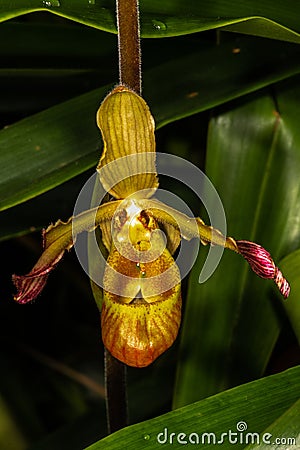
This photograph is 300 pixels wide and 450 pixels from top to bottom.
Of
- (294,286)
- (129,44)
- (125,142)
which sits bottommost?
(294,286)

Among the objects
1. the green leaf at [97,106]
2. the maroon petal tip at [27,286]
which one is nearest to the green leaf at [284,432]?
the maroon petal tip at [27,286]

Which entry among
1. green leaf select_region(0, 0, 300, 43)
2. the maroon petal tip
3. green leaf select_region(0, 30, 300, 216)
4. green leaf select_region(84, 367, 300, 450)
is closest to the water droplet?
green leaf select_region(0, 0, 300, 43)

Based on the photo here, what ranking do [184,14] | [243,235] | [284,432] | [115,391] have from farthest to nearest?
[243,235], [115,391], [184,14], [284,432]

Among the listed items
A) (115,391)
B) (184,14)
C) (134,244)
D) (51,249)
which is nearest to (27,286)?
(51,249)

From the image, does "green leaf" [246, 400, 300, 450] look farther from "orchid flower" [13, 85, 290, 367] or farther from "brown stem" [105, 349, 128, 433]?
"brown stem" [105, 349, 128, 433]

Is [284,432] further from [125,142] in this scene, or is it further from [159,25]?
[159,25]

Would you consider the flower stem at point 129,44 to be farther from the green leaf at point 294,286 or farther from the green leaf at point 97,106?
the green leaf at point 294,286

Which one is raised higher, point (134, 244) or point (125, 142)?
point (125, 142)
